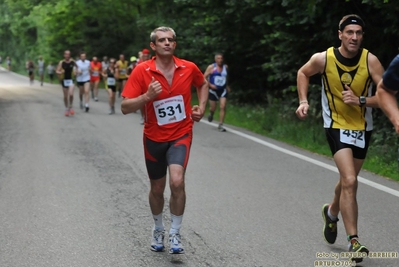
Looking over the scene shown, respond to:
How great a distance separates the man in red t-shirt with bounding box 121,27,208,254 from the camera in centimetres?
626

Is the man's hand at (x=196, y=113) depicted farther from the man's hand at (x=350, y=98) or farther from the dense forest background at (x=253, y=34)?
the dense forest background at (x=253, y=34)

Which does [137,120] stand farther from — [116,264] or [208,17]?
[116,264]

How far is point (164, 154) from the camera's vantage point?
642 centimetres

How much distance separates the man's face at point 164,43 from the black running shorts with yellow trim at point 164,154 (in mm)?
693

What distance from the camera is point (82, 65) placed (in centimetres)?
2433

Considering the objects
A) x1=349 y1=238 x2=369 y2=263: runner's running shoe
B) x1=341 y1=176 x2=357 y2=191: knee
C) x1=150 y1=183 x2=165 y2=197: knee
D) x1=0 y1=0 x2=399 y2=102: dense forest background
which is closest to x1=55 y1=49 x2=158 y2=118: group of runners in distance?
x1=0 y1=0 x2=399 y2=102: dense forest background

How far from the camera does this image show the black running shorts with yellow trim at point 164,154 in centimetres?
631

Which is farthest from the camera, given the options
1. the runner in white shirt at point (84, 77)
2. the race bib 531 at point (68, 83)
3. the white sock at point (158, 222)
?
the runner in white shirt at point (84, 77)

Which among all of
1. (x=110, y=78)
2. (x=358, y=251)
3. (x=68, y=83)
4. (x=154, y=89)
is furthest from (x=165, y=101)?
(x=110, y=78)

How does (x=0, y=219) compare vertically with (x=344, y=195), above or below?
below

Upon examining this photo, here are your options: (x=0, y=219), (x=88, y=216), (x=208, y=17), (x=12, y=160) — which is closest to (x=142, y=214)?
(x=88, y=216)

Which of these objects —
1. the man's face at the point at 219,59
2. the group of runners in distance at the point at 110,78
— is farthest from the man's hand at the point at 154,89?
the man's face at the point at 219,59

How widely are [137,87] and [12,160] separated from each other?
6646 millimetres

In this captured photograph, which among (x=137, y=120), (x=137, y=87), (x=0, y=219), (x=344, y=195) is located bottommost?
(x=137, y=120)
